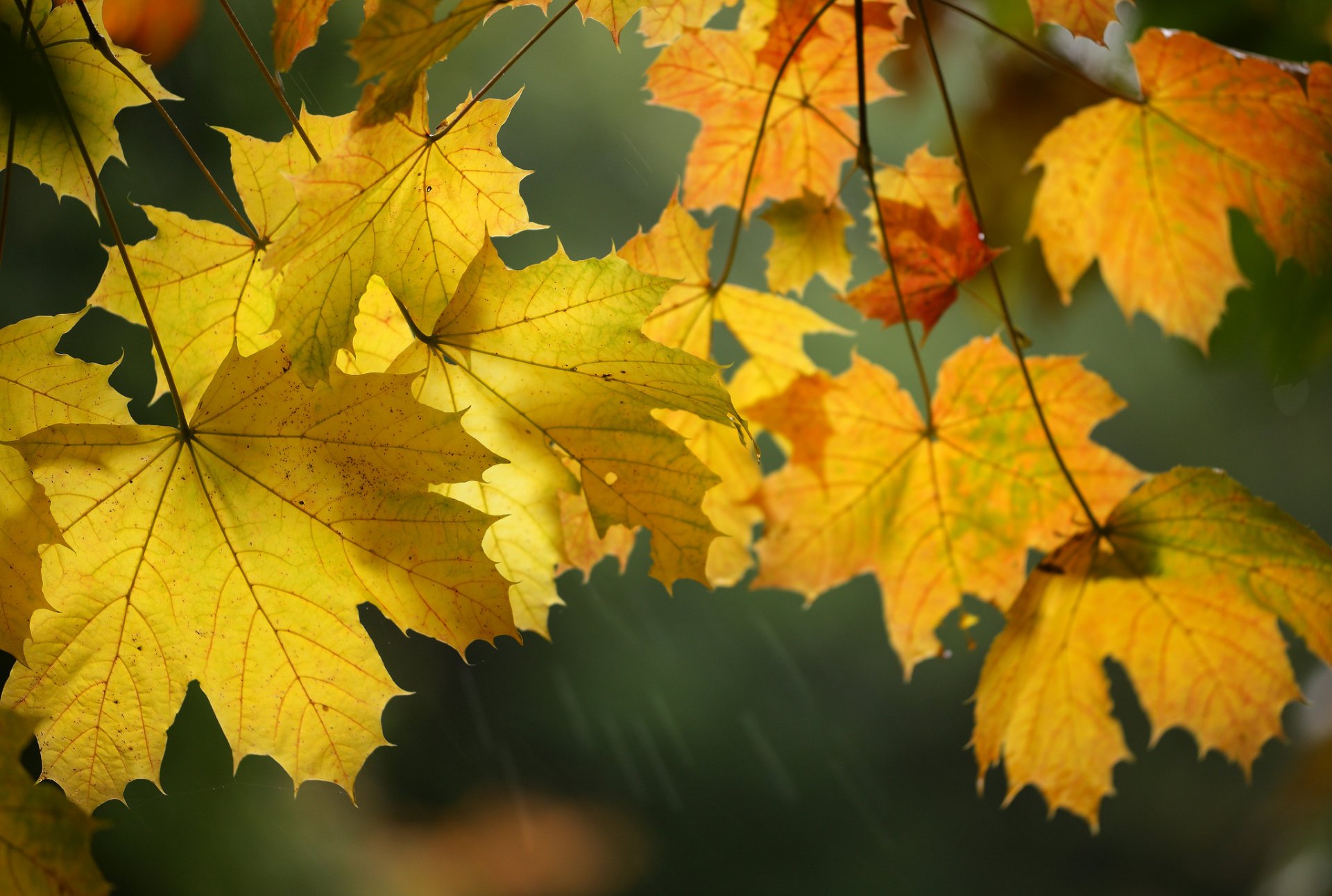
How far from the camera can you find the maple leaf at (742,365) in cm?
86

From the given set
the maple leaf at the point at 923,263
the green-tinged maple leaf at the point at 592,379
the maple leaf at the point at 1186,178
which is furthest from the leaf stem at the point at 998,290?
the green-tinged maple leaf at the point at 592,379

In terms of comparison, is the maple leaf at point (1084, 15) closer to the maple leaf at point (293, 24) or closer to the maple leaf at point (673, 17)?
the maple leaf at point (673, 17)

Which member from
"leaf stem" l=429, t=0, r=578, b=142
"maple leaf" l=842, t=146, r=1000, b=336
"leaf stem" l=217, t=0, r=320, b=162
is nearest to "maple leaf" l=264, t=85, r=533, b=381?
"leaf stem" l=429, t=0, r=578, b=142

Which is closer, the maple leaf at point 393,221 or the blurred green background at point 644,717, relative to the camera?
the maple leaf at point 393,221

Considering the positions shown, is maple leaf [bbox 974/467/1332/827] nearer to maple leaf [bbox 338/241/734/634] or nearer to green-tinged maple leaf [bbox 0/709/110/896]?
maple leaf [bbox 338/241/734/634]

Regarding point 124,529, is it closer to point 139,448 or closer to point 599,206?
→ point 139,448

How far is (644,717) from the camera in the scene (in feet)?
20.4

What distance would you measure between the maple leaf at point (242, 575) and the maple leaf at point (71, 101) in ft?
0.83

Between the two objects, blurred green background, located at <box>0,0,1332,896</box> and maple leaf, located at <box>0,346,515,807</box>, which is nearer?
maple leaf, located at <box>0,346,515,807</box>

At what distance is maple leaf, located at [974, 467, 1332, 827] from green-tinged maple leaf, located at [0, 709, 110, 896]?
0.66 metres

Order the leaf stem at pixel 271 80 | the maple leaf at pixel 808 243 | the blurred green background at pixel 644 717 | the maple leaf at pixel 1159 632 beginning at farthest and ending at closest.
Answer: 1. the blurred green background at pixel 644 717
2. the maple leaf at pixel 808 243
3. the maple leaf at pixel 1159 632
4. the leaf stem at pixel 271 80

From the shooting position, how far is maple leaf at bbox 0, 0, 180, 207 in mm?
677

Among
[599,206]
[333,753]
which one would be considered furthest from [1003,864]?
[333,753]

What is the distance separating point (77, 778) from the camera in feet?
1.87
